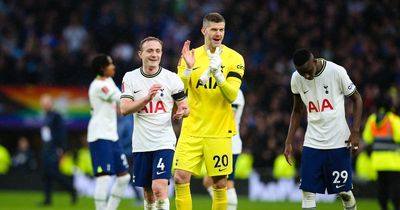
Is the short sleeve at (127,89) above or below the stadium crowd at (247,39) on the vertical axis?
below

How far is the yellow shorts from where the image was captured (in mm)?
10680

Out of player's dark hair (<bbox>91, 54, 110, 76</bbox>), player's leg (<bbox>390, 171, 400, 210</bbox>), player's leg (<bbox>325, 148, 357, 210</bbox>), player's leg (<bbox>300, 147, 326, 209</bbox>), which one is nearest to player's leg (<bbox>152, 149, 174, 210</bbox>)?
player's leg (<bbox>300, 147, 326, 209</bbox>)

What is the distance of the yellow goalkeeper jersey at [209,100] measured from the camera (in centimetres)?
1070

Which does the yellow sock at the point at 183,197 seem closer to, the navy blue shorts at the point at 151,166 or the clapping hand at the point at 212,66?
the navy blue shorts at the point at 151,166

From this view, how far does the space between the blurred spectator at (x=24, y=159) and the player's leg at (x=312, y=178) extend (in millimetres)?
15718

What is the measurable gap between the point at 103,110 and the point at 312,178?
159 inches

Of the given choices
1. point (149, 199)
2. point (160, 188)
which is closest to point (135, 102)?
point (160, 188)

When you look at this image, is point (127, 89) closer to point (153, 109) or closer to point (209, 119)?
point (153, 109)

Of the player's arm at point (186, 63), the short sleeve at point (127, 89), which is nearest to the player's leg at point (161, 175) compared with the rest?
the short sleeve at point (127, 89)

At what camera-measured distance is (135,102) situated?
A: 10.3 metres

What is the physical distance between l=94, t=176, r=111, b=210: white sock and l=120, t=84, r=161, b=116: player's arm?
3.09 meters

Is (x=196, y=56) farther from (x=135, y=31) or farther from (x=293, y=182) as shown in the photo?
(x=135, y=31)

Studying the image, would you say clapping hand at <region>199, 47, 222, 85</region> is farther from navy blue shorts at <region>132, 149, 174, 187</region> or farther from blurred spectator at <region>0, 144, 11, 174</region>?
blurred spectator at <region>0, 144, 11, 174</region>

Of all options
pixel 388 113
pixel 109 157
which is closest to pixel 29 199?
pixel 109 157
